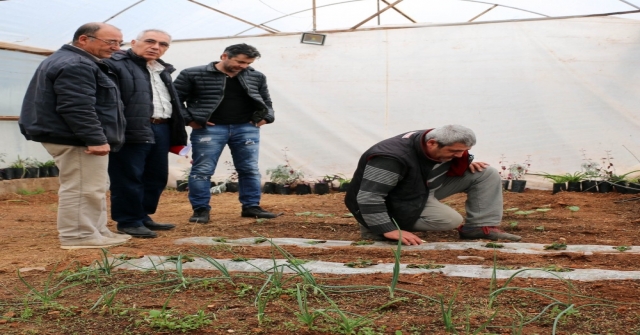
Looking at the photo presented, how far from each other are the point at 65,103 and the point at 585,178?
553cm

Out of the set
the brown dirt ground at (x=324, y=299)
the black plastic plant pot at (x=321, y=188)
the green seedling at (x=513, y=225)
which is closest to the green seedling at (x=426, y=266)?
the brown dirt ground at (x=324, y=299)

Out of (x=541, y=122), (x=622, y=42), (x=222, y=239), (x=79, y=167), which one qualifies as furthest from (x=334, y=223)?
(x=622, y=42)

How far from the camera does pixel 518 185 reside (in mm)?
7707

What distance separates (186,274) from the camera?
3201mm

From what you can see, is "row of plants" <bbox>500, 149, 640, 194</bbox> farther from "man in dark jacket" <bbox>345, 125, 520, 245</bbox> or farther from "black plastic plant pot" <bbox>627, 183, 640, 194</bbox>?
"man in dark jacket" <bbox>345, 125, 520, 245</bbox>

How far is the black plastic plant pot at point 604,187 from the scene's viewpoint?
23.9ft

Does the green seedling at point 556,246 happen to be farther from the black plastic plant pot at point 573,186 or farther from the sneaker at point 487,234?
the black plastic plant pot at point 573,186

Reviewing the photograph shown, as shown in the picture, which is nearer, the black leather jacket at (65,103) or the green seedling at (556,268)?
the green seedling at (556,268)

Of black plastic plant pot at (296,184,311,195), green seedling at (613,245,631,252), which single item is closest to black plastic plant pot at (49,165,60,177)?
black plastic plant pot at (296,184,311,195)

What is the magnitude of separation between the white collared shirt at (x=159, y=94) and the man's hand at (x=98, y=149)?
2.44 ft

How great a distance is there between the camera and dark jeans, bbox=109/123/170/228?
4.66m

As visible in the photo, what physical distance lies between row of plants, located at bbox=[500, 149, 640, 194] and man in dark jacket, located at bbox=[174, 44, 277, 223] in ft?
10.9

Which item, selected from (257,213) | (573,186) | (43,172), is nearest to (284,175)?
(257,213)

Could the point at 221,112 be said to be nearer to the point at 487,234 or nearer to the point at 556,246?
the point at 487,234
